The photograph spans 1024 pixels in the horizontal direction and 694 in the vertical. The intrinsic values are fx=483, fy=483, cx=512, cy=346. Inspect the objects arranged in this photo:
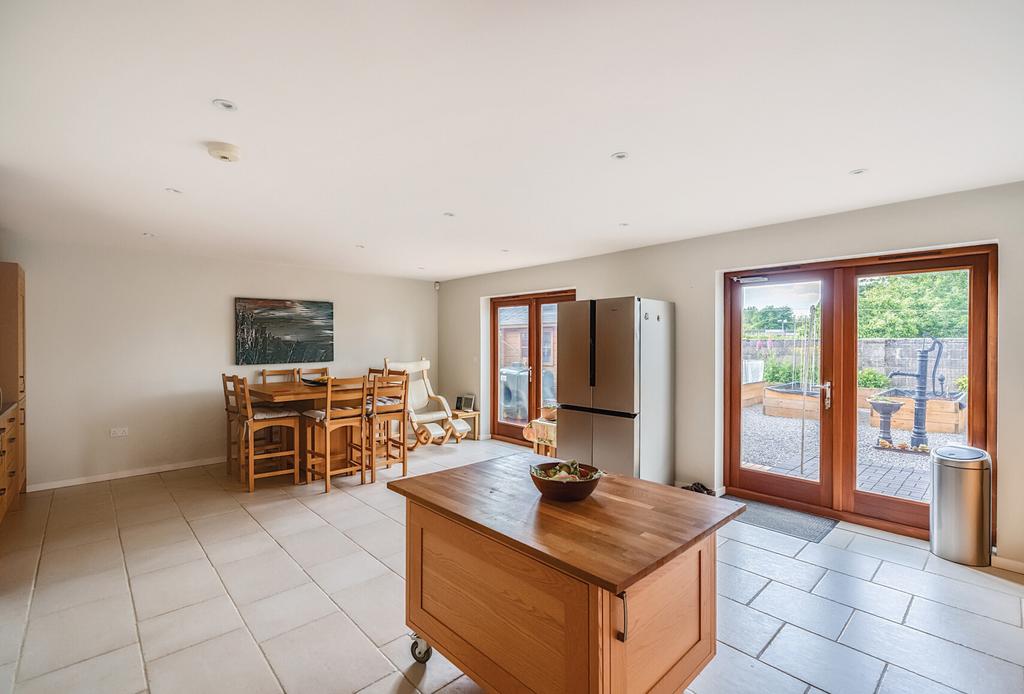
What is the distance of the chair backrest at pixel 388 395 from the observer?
485cm

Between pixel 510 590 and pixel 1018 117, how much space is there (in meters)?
2.84

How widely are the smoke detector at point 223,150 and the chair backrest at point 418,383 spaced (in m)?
4.32

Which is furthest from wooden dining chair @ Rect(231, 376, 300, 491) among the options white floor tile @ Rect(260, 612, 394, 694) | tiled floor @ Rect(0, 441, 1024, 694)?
white floor tile @ Rect(260, 612, 394, 694)

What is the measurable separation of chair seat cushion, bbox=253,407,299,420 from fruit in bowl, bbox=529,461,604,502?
356 cm

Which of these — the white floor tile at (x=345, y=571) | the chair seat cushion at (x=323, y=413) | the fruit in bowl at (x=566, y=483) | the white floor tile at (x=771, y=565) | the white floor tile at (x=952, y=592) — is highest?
the fruit in bowl at (x=566, y=483)

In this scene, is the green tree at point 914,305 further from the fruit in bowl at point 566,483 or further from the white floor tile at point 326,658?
the white floor tile at point 326,658

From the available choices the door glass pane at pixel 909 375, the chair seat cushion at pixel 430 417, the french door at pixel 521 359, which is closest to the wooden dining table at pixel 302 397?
the chair seat cushion at pixel 430 417

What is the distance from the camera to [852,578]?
286 cm

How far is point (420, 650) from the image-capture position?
2.11m

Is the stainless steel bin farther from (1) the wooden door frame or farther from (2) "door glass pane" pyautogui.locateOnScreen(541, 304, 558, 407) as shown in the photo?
(2) "door glass pane" pyautogui.locateOnScreen(541, 304, 558, 407)

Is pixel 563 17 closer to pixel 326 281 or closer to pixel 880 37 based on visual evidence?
pixel 880 37

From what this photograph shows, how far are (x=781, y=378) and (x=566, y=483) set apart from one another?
3.09 m

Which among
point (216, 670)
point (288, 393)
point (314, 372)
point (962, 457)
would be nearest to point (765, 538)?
point (962, 457)

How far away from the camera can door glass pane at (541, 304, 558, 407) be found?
604 cm
